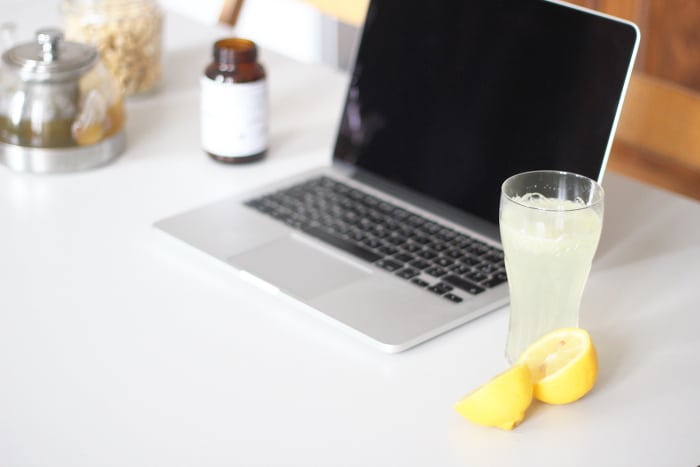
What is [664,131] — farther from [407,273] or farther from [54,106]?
[54,106]

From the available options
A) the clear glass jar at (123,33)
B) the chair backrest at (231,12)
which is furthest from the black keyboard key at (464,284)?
the chair backrest at (231,12)

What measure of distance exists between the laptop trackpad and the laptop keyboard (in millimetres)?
28

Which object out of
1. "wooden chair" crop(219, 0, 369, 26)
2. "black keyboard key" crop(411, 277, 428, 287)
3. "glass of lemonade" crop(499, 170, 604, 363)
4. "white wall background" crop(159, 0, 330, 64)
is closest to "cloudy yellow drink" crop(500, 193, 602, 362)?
"glass of lemonade" crop(499, 170, 604, 363)

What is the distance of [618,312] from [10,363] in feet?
1.81

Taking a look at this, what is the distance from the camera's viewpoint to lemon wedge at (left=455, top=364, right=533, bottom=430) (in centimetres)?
80

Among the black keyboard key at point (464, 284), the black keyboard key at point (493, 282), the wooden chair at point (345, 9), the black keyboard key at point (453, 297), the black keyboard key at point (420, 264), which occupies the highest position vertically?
the wooden chair at point (345, 9)

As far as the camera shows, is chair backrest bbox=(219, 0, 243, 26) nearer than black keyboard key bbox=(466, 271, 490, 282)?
No

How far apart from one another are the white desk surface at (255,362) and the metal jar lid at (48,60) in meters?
0.13

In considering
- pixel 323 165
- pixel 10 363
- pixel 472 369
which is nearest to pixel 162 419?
pixel 10 363

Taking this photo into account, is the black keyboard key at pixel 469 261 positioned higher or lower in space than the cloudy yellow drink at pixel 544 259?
lower

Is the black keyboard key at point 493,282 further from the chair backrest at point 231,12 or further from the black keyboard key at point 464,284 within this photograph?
the chair backrest at point 231,12

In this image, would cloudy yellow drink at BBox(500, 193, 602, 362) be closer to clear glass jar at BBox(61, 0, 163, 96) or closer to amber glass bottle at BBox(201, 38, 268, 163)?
amber glass bottle at BBox(201, 38, 268, 163)

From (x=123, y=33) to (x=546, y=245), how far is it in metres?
0.79

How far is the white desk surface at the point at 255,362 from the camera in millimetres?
791
